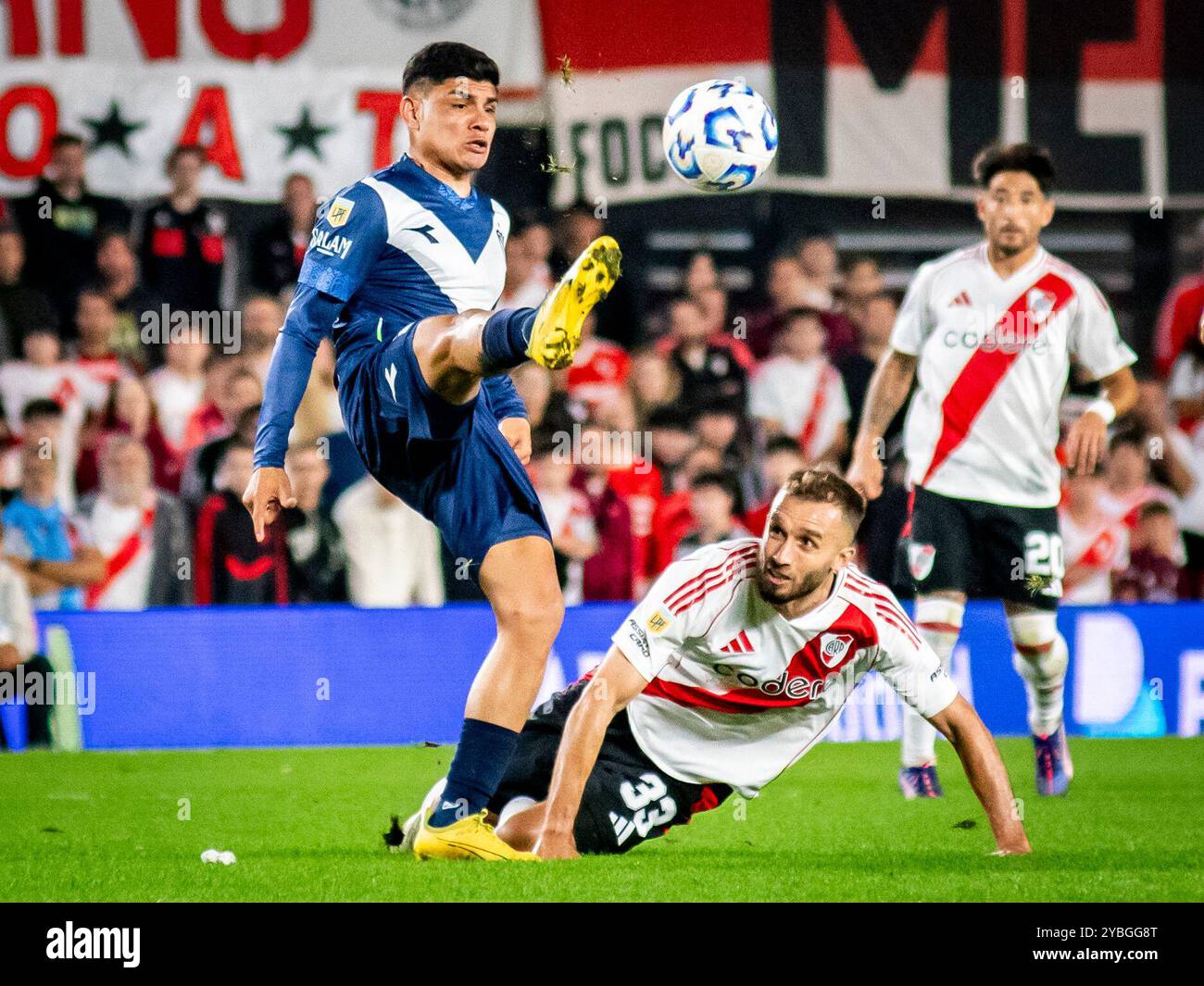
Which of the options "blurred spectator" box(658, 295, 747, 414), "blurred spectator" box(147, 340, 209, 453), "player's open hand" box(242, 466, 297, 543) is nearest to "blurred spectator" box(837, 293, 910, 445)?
"blurred spectator" box(658, 295, 747, 414)

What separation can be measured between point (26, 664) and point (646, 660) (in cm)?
434

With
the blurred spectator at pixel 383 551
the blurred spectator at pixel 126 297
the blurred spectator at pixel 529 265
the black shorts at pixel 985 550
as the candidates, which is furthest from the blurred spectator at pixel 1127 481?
the blurred spectator at pixel 126 297

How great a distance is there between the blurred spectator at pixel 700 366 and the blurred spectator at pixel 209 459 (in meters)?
2.17

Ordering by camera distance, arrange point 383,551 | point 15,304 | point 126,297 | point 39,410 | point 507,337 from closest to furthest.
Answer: point 507,337 < point 383,551 < point 39,410 < point 15,304 < point 126,297

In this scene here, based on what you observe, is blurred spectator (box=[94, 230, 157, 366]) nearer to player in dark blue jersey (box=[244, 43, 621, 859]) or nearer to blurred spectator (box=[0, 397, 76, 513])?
blurred spectator (box=[0, 397, 76, 513])

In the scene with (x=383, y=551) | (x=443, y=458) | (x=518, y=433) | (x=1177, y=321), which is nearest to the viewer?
(x=443, y=458)

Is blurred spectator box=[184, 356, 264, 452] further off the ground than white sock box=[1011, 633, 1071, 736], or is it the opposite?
blurred spectator box=[184, 356, 264, 452]

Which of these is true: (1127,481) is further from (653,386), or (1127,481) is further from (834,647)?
(834,647)

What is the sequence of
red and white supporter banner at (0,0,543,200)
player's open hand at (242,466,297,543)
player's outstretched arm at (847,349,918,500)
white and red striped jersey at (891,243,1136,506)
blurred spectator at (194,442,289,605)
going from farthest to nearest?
red and white supporter banner at (0,0,543,200) → blurred spectator at (194,442,289,605) → white and red striped jersey at (891,243,1136,506) → player's outstretched arm at (847,349,918,500) → player's open hand at (242,466,297,543)

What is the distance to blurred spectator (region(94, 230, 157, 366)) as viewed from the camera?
32.4ft

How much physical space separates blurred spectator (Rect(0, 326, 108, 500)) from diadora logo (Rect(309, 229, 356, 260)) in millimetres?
4852

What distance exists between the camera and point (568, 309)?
4.26 m

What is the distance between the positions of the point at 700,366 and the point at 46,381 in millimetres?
3435

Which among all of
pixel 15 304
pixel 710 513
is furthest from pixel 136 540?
pixel 710 513
